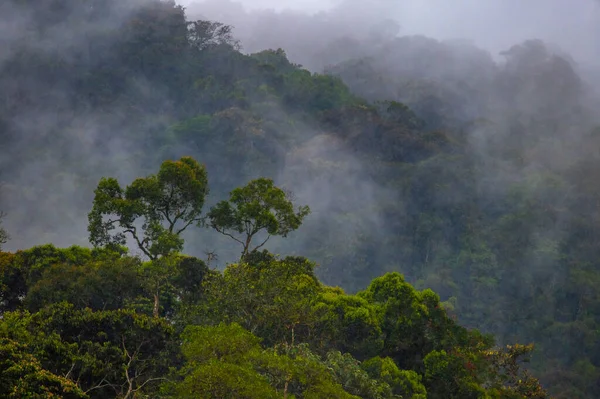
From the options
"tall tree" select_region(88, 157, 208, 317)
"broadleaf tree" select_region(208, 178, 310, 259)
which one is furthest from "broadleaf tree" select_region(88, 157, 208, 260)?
"broadleaf tree" select_region(208, 178, 310, 259)

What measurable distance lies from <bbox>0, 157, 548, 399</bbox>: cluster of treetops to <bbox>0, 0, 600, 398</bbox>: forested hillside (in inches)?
3.6

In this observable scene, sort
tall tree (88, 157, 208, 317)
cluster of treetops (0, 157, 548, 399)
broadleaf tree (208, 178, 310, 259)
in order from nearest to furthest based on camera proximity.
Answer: cluster of treetops (0, 157, 548, 399) → tall tree (88, 157, 208, 317) → broadleaf tree (208, 178, 310, 259)

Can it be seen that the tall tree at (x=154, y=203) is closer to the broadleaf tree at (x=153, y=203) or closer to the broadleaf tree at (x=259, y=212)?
the broadleaf tree at (x=153, y=203)

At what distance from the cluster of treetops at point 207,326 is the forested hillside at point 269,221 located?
3.6 inches

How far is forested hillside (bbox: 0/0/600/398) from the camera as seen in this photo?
2423 cm

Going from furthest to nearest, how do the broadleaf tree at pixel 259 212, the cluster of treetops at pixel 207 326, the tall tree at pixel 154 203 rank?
the broadleaf tree at pixel 259 212
the tall tree at pixel 154 203
the cluster of treetops at pixel 207 326

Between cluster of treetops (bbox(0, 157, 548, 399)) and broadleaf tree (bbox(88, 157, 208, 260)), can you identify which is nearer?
cluster of treetops (bbox(0, 157, 548, 399))

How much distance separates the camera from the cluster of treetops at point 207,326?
21094 mm

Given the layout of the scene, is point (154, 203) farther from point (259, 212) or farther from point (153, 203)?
point (259, 212)

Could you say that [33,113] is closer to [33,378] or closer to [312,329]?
[312,329]

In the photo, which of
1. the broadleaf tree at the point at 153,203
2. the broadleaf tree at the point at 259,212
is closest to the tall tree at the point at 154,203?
the broadleaf tree at the point at 153,203

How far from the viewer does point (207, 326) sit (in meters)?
26.1

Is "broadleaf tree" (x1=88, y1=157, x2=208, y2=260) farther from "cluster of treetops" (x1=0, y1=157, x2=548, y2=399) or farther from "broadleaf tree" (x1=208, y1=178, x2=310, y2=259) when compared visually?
"broadleaf tree" (x1=208, y1=178, x2=310, y2=259)

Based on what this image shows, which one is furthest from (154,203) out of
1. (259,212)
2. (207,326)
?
(207,326)
